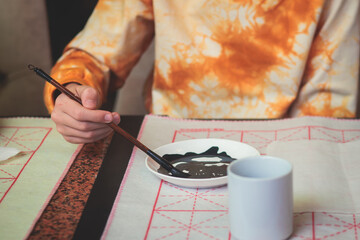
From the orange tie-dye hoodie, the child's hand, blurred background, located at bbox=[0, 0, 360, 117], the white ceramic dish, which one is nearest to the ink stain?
the white ceramic dish

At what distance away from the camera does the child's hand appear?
32.0 inches

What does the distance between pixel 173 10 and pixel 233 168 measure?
653mm

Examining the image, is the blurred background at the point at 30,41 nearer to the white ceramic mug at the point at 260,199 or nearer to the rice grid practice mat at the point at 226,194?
the rice grid practice mat at the point at 226,194

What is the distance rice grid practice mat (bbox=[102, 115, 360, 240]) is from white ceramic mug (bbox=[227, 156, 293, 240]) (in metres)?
0.04

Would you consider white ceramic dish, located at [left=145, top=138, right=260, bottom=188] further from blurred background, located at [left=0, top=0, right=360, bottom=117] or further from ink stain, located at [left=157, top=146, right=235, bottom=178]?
blurred background, located at [left=0, top=0, right=360, bottom=117]

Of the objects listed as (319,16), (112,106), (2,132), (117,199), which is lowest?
(112,106)

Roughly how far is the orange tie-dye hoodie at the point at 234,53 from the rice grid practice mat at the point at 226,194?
226mm

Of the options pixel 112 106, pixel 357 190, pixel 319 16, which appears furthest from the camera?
pixel 112 106

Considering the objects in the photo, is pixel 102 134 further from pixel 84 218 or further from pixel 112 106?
pixel 112 106

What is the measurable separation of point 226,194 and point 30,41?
1426mm

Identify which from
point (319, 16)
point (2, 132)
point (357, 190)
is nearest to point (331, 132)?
point (357, 190)

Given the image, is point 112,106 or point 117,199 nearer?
point 117,199

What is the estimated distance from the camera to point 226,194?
686 mm

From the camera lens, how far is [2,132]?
96 centimetres
